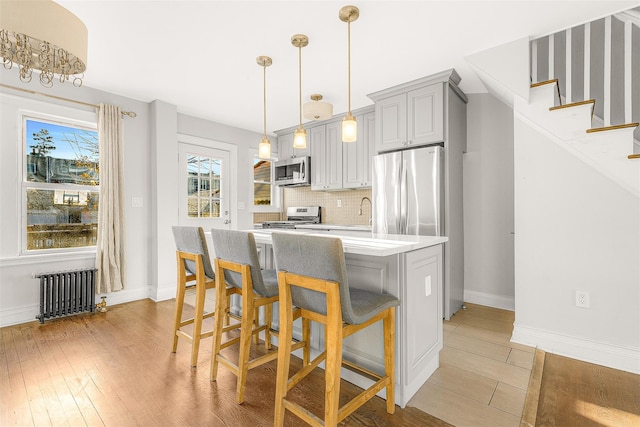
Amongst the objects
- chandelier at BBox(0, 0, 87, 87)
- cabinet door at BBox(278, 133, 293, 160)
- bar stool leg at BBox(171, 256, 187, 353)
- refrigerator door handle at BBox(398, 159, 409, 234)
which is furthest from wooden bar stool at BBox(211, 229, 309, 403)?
cabinet door at BBox(278, 133, 293, 160)

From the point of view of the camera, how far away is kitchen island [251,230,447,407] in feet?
5.64

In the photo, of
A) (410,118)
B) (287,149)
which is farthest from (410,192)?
(287,149)

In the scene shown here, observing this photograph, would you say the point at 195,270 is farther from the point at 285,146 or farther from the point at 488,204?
the point at 285,146

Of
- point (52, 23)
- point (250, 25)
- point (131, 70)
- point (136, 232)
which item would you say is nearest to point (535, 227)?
point (250, 25)

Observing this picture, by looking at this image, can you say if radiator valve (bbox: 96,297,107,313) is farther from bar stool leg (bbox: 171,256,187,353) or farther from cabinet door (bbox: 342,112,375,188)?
cabinet door (bbox: 342,112,375,188)

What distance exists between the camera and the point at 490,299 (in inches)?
135

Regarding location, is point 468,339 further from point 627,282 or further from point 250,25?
point 250,25

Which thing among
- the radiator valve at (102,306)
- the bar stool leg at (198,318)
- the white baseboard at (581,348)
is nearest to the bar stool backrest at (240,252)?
the bar stool leg at (198,318)

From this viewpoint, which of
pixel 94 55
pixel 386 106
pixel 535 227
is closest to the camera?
pixel 535 227

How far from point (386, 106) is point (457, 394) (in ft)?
9.44

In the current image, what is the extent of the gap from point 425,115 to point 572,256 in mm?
1828

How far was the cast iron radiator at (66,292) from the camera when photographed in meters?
3.01

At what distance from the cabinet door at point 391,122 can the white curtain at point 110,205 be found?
10.1 feet

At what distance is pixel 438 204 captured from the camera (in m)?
3.03
